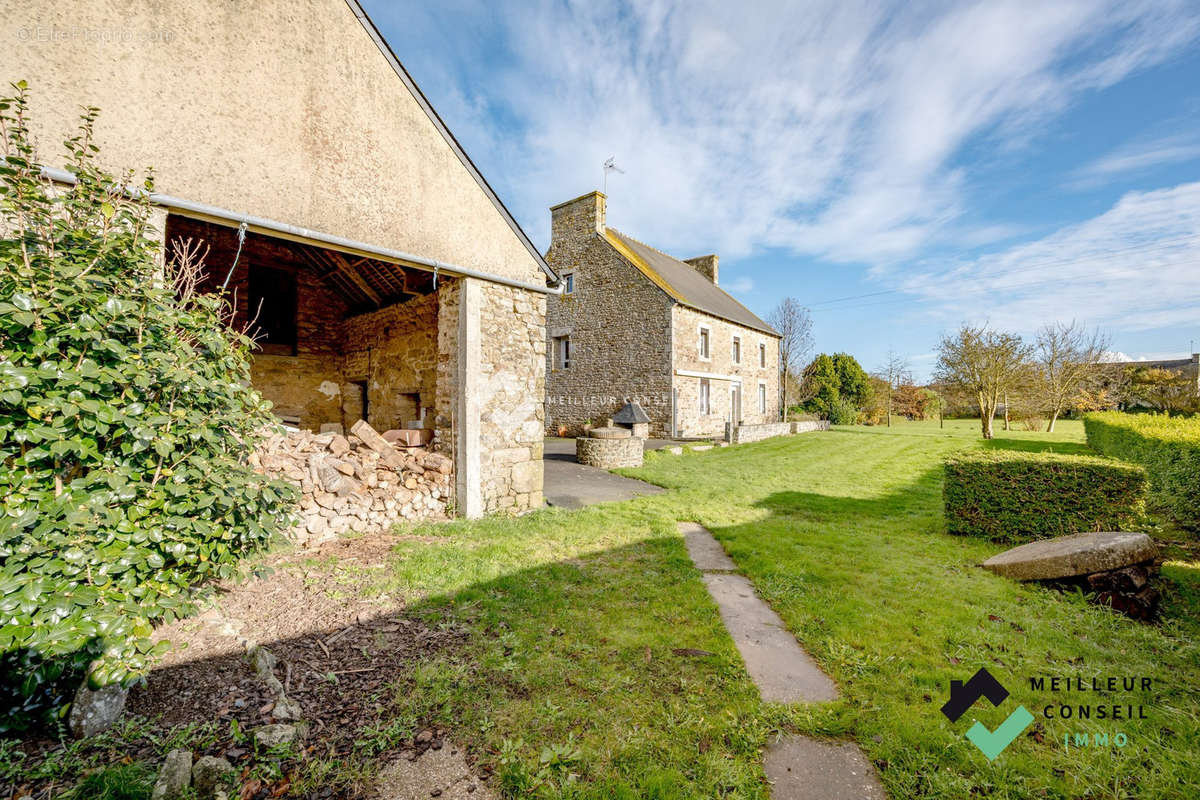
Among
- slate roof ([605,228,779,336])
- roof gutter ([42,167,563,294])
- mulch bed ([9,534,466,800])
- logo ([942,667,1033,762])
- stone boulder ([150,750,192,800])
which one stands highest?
slate roof ([605,228,779,336])

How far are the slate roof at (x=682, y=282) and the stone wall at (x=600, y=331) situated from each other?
48 cm

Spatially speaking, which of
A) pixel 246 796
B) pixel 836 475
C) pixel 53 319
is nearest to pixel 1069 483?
pixel 836 475

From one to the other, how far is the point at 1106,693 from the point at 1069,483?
→ 3.76 meters

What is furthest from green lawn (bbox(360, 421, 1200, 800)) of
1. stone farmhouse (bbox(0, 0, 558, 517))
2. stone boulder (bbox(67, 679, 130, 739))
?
stone farmhouse (bbox(0, 0, 558, 517))

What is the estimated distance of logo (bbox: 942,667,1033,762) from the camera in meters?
2.49

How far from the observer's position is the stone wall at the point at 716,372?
1820 cm

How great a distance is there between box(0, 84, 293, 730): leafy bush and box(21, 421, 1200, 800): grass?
4.84 ft

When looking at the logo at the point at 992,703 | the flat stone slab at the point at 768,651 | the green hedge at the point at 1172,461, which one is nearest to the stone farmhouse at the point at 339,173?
the flat stone slab at the point at 768,651

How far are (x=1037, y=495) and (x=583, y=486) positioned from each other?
22.8 ft

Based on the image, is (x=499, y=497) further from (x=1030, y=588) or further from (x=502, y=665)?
(x=1030, y=588)

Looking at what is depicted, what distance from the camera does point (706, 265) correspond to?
2664cm

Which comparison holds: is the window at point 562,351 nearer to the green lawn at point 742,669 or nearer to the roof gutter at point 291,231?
the roof gutter at point 291,231

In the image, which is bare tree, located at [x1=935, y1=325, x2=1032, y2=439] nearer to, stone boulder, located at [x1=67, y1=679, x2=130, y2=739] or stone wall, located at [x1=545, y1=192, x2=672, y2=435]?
stone wall, located at [x1=545, y1=192, x2=672, y2=435]

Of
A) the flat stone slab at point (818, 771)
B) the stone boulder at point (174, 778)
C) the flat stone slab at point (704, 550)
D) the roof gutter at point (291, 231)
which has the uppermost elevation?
the roof gutter at point (291, 231)
